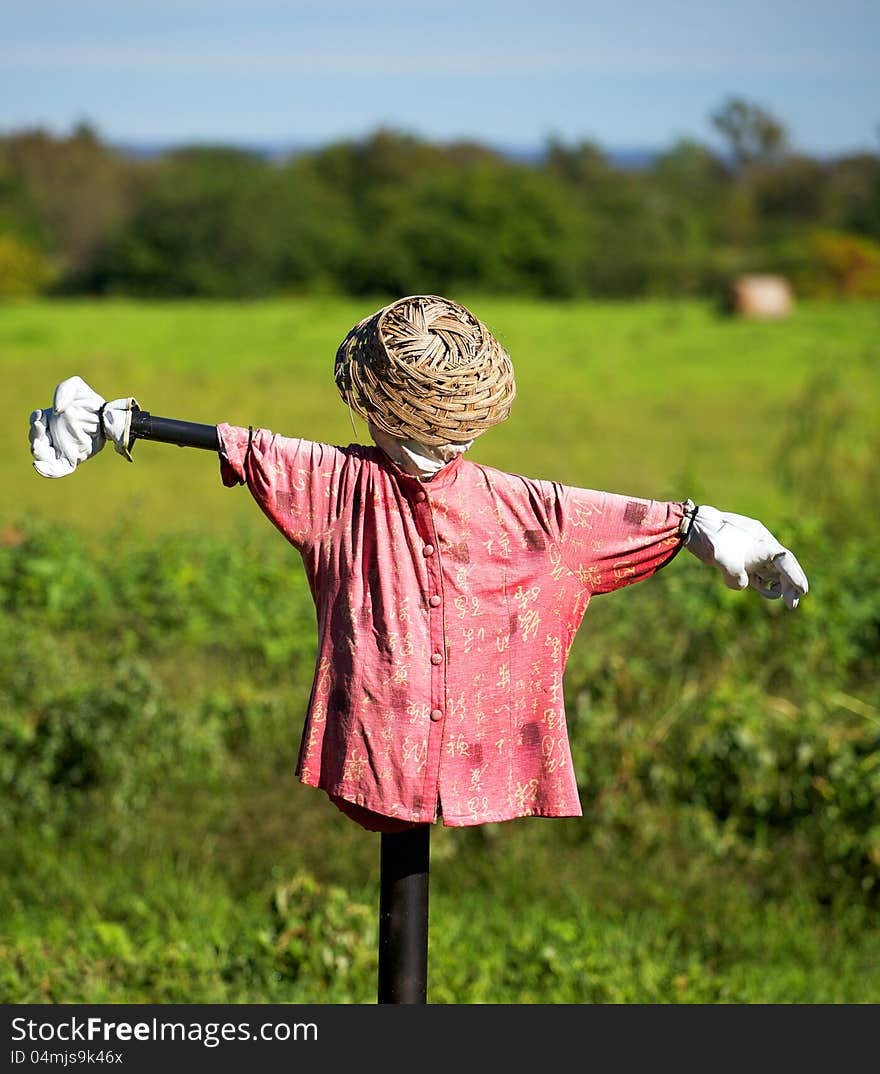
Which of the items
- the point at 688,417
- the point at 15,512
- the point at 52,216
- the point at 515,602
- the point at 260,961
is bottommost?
the point at 260,961

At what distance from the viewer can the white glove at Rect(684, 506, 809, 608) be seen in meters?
1.74

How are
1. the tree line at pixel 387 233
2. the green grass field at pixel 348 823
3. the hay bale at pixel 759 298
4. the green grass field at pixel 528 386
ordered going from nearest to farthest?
1. the green grass field at pixel 348 823
2. the green grass field at pixel 528 386
3. the hay bale at pixel 759 298
4. the tree line at pixel 387 233

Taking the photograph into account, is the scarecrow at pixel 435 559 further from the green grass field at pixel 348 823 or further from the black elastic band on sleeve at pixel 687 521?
the green grass field at pixel 348 823

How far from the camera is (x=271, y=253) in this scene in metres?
31.2

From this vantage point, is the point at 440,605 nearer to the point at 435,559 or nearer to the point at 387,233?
the point at 435,559

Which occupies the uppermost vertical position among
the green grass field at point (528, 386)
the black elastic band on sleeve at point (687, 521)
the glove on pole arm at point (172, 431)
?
the green grass field at point (528, 386)

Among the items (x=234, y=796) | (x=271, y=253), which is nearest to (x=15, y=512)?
(x=234, y=796)

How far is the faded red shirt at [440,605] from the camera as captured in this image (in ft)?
5.89

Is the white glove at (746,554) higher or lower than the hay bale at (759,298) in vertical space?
lower

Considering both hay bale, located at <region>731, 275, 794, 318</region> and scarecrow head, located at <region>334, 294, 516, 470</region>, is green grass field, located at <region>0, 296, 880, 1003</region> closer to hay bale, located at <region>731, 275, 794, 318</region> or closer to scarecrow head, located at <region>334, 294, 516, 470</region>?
scarecrow head, located at <region>334, 294, 516, 470</region>

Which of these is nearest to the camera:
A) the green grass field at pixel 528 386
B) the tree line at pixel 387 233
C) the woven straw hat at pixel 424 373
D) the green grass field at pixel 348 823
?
the woven straw hat at pixel 424 373

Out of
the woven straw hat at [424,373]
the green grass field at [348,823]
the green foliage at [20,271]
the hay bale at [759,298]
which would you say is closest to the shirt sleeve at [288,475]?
the woven straw hat at [424,373]

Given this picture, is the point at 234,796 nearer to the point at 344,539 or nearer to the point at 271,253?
the point at 344,539
